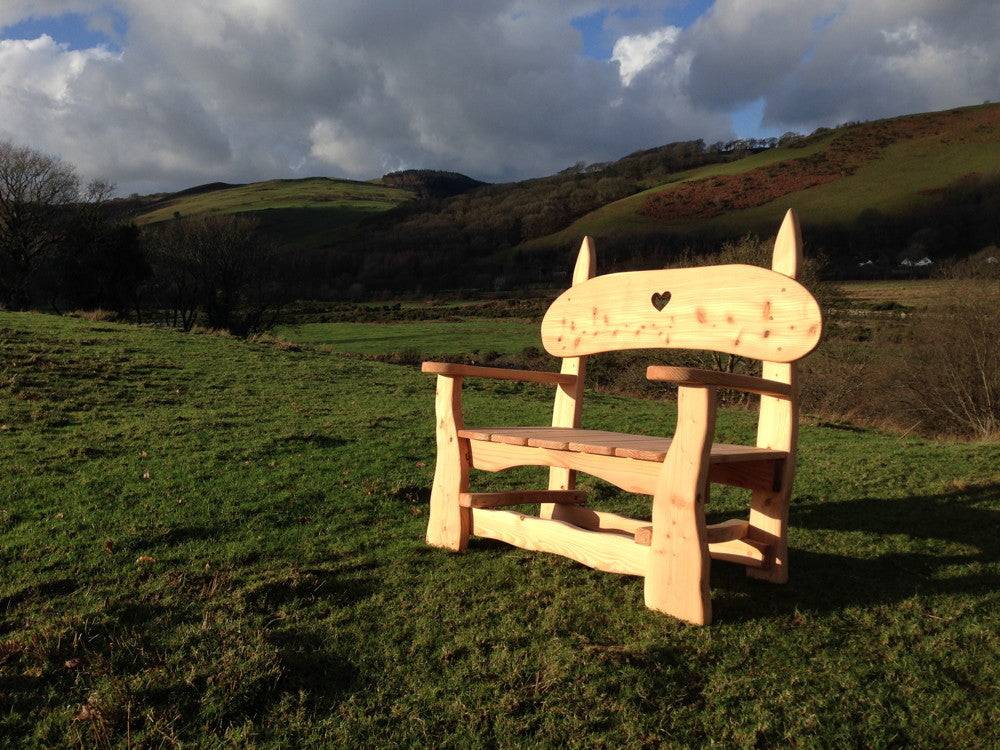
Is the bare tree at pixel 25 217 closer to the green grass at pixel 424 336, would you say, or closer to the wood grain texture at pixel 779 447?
the green grass at pixel 424 336

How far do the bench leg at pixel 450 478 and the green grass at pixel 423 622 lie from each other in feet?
0.58

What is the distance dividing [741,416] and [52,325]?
17405 mm

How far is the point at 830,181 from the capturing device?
72.3 m

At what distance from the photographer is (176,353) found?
1684 centimetres

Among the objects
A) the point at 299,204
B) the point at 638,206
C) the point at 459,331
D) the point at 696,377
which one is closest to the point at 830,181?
the point at 638,206

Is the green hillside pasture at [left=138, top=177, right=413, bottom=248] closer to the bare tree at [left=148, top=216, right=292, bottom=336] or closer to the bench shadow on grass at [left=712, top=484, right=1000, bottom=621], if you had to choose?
the bare tree at [left=148, top=216, right=292, bottom=336]

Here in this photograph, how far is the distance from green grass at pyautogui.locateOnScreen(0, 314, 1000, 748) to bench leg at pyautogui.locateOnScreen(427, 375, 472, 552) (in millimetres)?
178

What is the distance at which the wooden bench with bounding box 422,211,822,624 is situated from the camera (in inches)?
141

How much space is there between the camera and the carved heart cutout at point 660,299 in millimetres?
4883

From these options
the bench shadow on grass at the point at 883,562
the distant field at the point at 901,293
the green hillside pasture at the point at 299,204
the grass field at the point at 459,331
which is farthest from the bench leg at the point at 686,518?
the green hillside pasture at the point at 299,204

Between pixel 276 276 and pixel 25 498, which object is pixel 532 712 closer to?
pixel 25 498

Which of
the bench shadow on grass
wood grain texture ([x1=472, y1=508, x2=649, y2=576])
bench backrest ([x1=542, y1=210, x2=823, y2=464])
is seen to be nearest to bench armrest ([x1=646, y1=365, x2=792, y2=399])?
bench backrest ([x1=542, y1=210, x2=823, y2=464])

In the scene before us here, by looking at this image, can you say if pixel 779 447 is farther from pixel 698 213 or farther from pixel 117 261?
pixel 698 213

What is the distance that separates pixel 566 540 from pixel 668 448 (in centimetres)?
80
